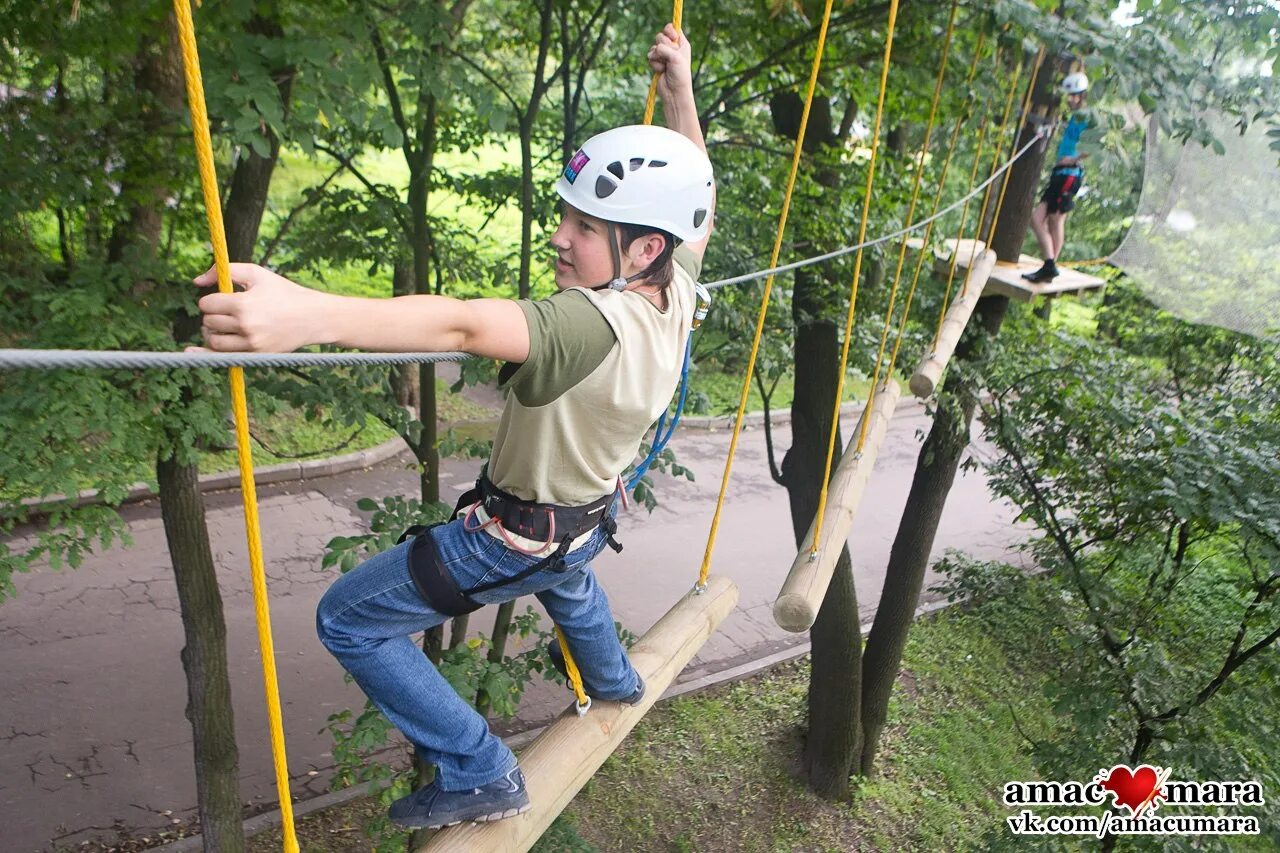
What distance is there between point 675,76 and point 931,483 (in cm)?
425

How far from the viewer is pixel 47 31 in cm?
279

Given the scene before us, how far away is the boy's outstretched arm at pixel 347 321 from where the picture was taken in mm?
1076

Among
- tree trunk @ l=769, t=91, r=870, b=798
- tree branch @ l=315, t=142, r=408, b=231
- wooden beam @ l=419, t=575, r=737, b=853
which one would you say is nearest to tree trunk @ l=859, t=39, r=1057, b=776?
tree trunk @ l=769, t=91, r=870, b=798

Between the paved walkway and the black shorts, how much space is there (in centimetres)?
367

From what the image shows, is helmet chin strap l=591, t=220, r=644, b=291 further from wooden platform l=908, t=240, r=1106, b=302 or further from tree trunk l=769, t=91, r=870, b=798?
wooden platform l=908, t=240, r=1106, b=302

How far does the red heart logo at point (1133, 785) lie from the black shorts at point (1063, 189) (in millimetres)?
3665

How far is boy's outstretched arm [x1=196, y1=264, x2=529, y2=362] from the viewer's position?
42.4 inches

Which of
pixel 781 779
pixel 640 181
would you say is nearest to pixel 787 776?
pixel 781 779

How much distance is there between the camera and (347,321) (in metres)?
1.15

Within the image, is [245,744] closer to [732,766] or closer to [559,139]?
[732,766]

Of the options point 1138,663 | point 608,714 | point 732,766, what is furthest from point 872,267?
point 608,714

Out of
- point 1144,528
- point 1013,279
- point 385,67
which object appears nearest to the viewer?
point 385,67

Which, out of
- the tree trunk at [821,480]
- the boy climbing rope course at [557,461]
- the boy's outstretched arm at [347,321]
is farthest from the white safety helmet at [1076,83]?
the boy's outstretched arm at [347,321]

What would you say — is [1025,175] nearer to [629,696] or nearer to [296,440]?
[629,696]
